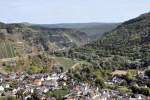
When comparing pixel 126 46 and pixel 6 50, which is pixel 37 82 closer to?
pixel 6 50

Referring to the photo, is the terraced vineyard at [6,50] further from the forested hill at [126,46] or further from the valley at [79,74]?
the forested hill at [126,46]

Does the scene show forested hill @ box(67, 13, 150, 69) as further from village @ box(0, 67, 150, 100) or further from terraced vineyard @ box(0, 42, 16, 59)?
village @ box(0, 67, 150, 100)

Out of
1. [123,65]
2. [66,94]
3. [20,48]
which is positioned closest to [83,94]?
[66,94]

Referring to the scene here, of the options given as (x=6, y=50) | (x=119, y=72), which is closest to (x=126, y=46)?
(x=6, y=50)

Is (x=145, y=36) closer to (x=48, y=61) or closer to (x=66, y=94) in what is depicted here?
(x=48, y=61)

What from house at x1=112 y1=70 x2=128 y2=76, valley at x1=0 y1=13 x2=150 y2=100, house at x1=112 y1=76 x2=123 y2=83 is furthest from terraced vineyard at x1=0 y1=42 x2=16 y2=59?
house at x1=112 y1=76 x2=123 y2=83

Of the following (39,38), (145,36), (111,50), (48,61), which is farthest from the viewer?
(39,38)
